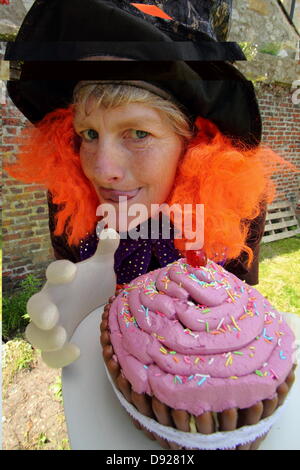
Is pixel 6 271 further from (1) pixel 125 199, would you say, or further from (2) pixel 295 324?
(2) pixel 295 324

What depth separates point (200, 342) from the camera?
0.59m

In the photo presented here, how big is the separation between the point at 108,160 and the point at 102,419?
A: 56cm

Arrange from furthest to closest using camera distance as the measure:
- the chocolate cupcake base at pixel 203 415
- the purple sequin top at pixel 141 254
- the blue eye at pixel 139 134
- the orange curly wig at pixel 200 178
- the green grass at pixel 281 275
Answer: the green grass at pixel 281 275
the purple sequin top at pixel 141 254
the orange curly wig at pixel 200 178
the blue eye at pixel 139 134
the chocolate cupcake base at pixel 203 415

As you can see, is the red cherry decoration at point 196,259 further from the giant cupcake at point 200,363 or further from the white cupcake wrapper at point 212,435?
the white cupcake wrapper at point 212,435

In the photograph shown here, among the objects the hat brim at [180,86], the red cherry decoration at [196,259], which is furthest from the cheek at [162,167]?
the red cherry decoration at [196,259]

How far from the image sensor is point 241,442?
60cm

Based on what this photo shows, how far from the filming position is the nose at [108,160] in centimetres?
76

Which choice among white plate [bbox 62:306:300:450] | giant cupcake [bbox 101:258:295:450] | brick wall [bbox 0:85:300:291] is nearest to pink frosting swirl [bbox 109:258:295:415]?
giant cupcake [bbox 101:258:295:450]

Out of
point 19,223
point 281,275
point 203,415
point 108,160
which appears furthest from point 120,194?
point 281,275

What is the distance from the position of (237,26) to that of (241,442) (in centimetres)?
337

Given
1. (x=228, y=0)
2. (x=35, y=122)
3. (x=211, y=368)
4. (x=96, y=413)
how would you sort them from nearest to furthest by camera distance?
(x=211, y=368) → (x=96, y=413) → (x=228, y=0) → (x=35, y=122)

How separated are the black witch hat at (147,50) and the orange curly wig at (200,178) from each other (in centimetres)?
9
